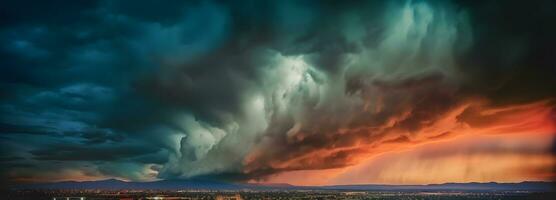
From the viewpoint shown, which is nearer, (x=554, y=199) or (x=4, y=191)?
(x=554, y=199)
